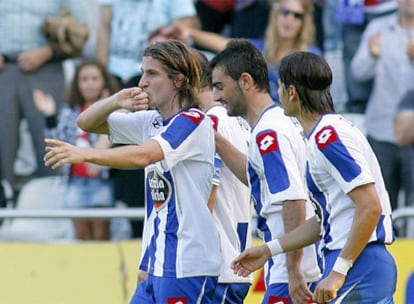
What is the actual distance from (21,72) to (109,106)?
4.45m

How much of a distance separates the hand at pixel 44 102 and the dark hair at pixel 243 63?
436 centimetres

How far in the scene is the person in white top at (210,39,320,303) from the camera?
6.25 metres

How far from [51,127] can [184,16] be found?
1.69m

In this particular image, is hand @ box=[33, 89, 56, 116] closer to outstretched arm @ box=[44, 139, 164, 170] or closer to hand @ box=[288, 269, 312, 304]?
outstretched arm @ box=[44, 139, 164, 170]

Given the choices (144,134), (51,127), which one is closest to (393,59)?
(51,127)

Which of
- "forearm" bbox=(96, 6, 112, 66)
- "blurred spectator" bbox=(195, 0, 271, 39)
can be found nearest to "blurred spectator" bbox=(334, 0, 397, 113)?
"blurred spectator" bbox=(195, 0, 271, 39)

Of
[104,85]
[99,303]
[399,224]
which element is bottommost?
[99,303]

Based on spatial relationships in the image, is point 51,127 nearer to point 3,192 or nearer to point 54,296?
point 3,192

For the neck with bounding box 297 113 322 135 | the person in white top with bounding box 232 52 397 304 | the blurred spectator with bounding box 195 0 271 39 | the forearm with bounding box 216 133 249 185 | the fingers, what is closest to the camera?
the fingers

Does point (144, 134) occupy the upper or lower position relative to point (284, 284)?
upper

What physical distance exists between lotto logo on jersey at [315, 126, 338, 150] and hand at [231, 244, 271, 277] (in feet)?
2.32

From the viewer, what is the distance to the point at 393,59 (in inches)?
416

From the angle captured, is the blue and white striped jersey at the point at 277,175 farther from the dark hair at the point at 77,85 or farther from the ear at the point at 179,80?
the dark hair at the point at 77,85

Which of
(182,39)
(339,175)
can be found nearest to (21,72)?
(182,39)
